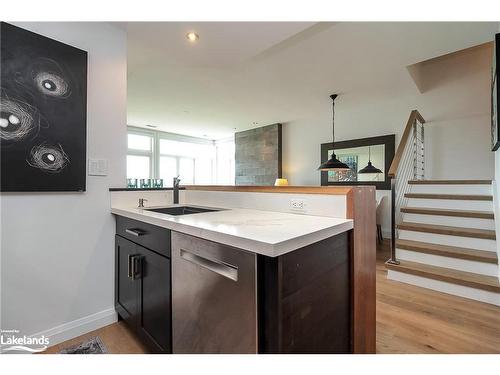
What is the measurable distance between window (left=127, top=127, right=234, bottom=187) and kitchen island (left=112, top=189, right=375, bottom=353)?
558 cm

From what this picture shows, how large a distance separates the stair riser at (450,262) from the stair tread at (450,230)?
302 mm

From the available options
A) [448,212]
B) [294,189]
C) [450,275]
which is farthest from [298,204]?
[448,212]

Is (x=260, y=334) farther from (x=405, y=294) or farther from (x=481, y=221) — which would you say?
(x=481, y=221)

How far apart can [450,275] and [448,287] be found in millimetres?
115

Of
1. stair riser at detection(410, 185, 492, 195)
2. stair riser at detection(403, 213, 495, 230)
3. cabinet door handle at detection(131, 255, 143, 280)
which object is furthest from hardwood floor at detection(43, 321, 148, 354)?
stair riser at detection(410, 185, 492, 195)

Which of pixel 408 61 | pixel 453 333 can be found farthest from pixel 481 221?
pixel 408 61

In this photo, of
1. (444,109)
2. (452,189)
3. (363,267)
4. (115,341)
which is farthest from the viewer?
(444,109)

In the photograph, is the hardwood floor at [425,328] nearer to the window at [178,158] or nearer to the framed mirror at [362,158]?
the framed mirror at [362,158]

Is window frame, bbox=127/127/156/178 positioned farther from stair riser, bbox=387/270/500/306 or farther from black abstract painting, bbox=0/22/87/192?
stair riser, bbox=387/270/500/306

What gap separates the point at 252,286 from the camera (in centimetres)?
82

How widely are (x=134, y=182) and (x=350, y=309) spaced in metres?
1.94

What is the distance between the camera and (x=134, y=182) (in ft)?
7.06

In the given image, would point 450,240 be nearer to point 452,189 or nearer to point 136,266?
point 452,189

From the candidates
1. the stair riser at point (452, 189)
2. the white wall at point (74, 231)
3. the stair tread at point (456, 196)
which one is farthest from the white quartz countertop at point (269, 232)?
the stair riser at point (452, 189)
